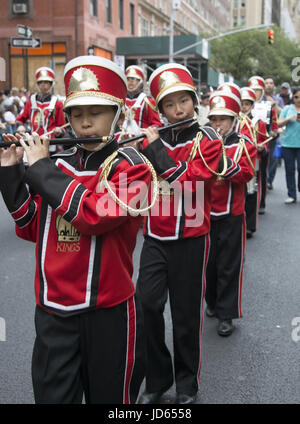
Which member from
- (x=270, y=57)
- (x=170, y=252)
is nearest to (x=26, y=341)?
(x=170, y=252)

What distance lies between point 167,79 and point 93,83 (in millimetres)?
1151

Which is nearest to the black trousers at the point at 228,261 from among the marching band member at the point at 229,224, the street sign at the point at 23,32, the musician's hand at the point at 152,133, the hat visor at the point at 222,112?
the marching band member at the point at 229,224

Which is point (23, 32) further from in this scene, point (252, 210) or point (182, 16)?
point (182, 16)

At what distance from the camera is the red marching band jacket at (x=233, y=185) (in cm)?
460

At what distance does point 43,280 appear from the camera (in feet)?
7.89

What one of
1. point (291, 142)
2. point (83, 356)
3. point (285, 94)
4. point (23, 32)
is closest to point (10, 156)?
point (83, 356)

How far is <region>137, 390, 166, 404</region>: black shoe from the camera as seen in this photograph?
3.43 meters

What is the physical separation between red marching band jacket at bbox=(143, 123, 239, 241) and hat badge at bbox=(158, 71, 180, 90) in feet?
0.94

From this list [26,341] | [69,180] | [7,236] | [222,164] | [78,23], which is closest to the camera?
[69,180]

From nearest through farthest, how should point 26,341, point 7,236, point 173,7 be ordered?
point 26,341
point 7,236
point 173,7

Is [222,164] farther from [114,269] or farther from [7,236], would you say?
[7,236]

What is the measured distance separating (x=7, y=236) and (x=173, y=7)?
77.4 feet

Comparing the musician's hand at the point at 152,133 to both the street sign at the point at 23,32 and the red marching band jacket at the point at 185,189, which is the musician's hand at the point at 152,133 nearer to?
the red marching band jacket at the point at 185,189

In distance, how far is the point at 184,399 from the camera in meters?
3.43
